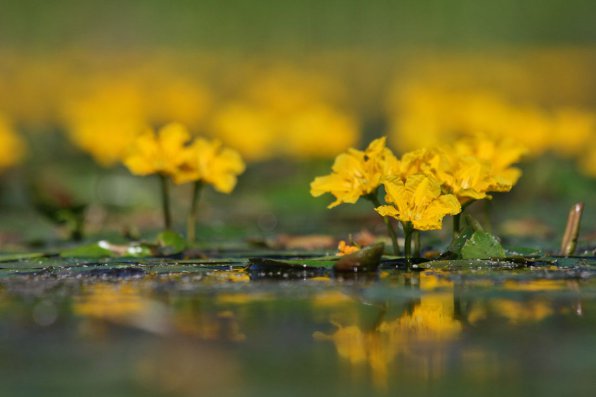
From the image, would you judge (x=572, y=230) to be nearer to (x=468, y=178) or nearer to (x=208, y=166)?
(x=468, y=178)

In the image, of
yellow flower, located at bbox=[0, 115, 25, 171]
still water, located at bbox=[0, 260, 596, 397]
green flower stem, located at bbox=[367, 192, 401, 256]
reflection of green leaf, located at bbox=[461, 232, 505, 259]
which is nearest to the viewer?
still water, located at bbox=[0, 260, 596, 397]

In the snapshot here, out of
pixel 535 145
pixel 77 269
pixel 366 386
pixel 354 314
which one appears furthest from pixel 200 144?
pixel 535 145

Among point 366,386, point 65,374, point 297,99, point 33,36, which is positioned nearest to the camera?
point 366,386

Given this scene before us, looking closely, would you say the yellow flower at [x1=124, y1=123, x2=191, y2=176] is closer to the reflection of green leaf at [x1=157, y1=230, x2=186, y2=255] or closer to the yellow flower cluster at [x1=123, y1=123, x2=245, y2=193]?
the yellow flower cluster at [x1=123, y1=123, x2=245, y2=193]

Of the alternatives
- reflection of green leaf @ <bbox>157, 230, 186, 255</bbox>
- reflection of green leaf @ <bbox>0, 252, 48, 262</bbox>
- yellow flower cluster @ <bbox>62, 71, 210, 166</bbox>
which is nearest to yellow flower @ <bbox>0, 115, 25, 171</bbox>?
yellow flower cluster @ <bbox>62, 71, 210, 166</bbox>

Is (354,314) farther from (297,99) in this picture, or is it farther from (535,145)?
(297,99)

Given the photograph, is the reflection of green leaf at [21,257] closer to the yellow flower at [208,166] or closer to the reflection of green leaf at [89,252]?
the reflection of green leaf at [89,252]

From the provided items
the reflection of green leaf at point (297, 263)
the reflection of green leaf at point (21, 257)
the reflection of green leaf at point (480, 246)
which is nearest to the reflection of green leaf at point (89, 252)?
the reflection of green leaf at point (21, 257)
